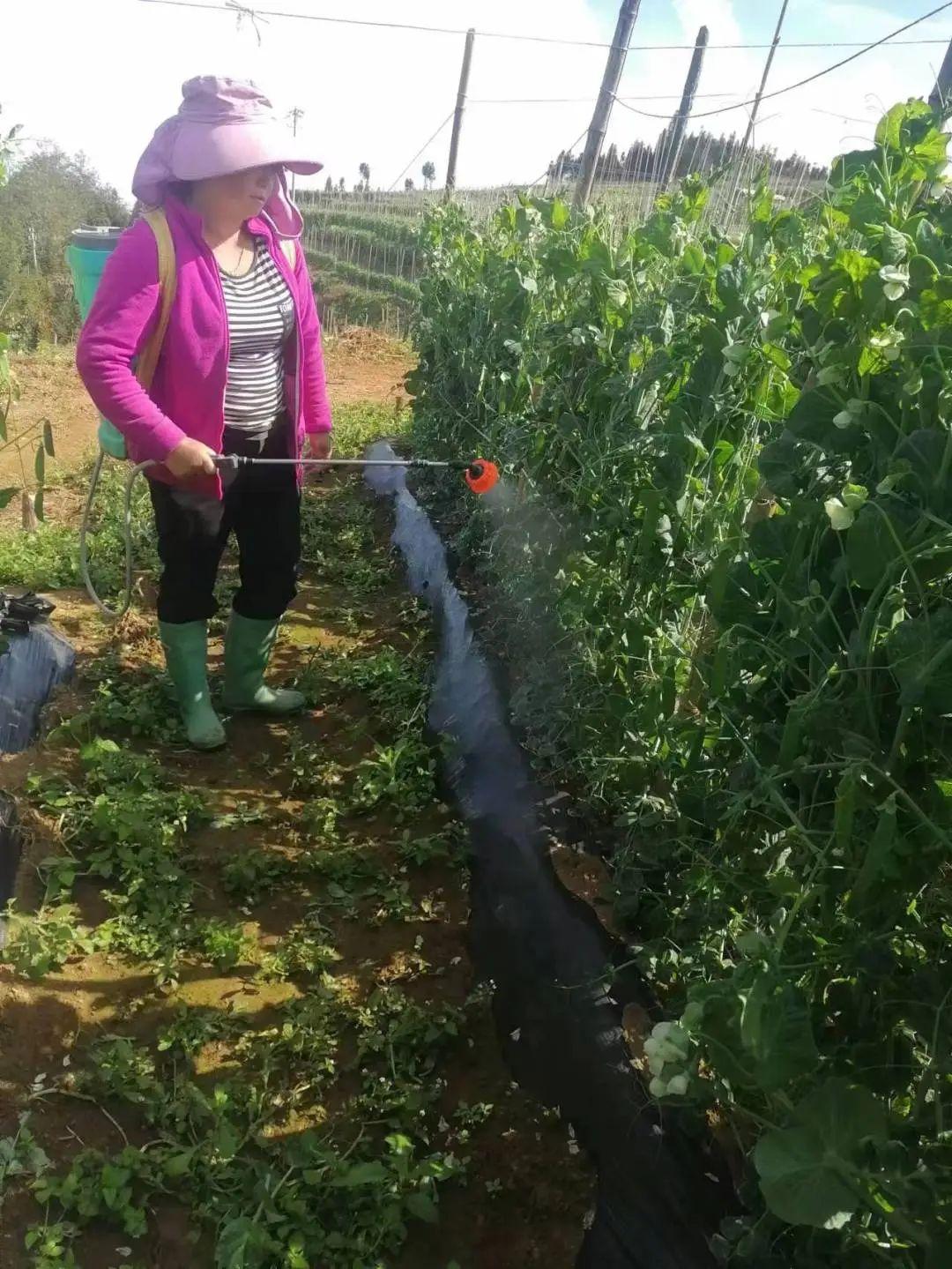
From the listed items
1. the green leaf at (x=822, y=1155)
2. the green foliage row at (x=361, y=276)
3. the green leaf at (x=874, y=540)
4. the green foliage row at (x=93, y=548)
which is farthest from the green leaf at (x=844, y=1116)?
the green foliage row at (x=361, y=276)

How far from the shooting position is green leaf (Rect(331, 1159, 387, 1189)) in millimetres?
1731

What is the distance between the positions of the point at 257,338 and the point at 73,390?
6.28 metres

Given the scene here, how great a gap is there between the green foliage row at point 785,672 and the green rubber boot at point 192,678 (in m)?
1.08

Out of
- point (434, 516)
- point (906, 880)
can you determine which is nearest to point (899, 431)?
point (906, 880)

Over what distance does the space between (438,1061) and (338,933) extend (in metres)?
0.48

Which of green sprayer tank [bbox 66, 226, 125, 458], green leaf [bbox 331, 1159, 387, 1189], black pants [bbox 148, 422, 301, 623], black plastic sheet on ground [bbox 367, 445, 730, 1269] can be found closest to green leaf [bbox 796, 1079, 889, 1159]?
black plastic sheet on ground [bbox 367, 445, 730, 1269]

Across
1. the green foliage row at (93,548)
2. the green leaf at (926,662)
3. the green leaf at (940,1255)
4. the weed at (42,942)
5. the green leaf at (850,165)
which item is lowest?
the green foliage row at (93,548)

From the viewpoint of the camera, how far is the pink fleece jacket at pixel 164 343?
225cm

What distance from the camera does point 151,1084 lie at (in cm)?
194

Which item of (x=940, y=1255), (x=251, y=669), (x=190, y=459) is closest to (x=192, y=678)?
(x=251, y=669)

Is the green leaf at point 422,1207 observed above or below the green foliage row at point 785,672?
below

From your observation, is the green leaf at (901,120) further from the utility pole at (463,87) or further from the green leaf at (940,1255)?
the utility pole at (463,87)

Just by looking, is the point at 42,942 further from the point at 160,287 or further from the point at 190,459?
the point at 160,287

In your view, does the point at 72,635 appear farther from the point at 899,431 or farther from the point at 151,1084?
the point at 899,431
